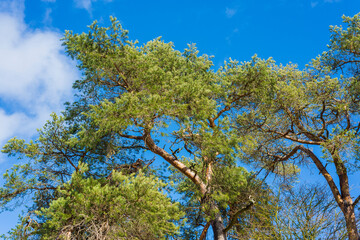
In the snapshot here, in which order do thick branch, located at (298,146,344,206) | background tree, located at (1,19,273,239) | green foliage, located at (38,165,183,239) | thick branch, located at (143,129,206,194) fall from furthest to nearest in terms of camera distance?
thick branch, located at (298,146,344,206)
thick branch, located at (143,129,206,194)
background tree, located at (1,19,273,239)
green foliage, located at (38,165,183,239)

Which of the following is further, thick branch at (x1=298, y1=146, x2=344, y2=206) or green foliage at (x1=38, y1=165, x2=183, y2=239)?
thick branch at (x1=298, y1=146, x2=344, y2=206)

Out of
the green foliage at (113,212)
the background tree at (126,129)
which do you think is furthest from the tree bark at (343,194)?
the green foliage at (113,212)

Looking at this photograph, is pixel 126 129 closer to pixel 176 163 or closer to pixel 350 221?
pixel 176 163

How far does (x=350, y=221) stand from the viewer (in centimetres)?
1051

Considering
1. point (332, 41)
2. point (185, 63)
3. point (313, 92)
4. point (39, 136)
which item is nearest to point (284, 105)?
point (313, 92)

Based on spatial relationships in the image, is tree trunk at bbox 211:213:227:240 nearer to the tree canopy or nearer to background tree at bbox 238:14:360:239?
the tree canopy

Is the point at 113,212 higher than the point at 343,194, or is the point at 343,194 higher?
the point at 343,194

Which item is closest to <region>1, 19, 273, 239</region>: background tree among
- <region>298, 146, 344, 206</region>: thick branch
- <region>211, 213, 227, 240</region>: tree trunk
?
<region>211, 213, 227, 240</region>: tree trunk

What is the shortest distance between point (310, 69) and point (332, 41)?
136cm

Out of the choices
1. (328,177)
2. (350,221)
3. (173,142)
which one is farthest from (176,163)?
(350,221)

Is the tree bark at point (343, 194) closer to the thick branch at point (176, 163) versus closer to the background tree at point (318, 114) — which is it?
the background tree at point (318, 114)

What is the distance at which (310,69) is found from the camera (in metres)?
13.5

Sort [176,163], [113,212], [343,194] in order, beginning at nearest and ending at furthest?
[113,212] → [176,163] → [343,194]

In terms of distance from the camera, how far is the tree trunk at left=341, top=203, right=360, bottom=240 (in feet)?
32.6
